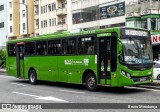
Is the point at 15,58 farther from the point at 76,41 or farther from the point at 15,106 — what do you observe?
the point at 15,106

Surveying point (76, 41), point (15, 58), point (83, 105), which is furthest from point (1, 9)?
point (83, 105)

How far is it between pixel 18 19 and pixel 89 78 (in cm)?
6451

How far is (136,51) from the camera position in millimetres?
15461

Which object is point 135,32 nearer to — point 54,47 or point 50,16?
point 54,47

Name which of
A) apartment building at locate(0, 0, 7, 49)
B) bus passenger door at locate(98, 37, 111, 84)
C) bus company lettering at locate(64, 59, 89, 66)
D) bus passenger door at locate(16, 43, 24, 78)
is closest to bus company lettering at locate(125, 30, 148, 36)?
bus passenger door at locate(98, 37, 111, 84)

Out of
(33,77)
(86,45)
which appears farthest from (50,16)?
(86,45)

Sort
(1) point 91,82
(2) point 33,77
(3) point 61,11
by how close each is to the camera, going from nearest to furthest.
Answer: (1) point 91,82 → (2) point 33,77 → (3) point 61,11

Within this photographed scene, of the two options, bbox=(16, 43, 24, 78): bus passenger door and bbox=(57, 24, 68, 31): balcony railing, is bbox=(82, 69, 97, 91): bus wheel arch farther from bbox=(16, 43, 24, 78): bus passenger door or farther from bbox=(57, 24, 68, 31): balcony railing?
bbox=(57, 24, 68, 31): balcony railing

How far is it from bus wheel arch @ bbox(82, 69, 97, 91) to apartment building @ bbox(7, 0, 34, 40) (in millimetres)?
57377

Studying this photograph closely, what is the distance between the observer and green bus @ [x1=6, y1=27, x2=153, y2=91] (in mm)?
15125

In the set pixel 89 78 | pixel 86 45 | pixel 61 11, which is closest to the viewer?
pixel 89 78

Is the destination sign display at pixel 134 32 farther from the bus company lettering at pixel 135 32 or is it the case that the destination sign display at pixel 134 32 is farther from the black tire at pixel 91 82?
the black tire at pixel 91 82

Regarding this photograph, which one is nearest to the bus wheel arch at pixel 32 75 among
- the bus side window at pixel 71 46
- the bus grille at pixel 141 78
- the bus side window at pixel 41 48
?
the bus side window at pixel 41 48

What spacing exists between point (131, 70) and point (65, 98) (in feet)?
10.2
